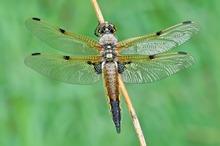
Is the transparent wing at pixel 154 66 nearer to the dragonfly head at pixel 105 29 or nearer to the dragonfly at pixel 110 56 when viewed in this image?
the dragonfly at pixel 110 56

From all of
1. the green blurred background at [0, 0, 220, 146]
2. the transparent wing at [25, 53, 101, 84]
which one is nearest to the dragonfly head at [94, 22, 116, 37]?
the transparent wing at [25, 53, 101, 84]

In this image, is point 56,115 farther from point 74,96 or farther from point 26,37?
point 26,37

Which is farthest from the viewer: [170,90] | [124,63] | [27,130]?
[170,90]

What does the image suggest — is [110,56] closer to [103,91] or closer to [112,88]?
[112,88]

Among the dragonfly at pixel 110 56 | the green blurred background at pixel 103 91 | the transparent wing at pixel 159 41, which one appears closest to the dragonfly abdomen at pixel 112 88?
the dragonfly at pixel 110 56

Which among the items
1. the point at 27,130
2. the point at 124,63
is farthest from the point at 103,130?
the point at 124,63

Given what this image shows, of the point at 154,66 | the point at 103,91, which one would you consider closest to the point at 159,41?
the point at 154,66
